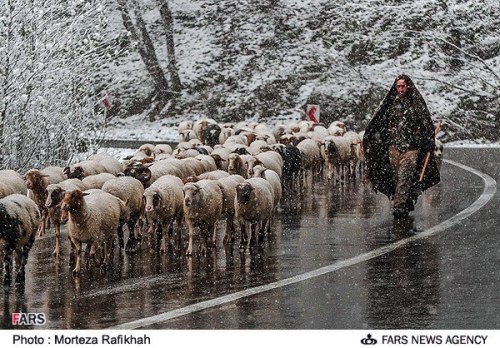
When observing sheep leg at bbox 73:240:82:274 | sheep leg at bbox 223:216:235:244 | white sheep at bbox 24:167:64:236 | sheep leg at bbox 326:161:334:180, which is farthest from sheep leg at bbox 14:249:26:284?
sheep leg at bbox 326:161:334:180

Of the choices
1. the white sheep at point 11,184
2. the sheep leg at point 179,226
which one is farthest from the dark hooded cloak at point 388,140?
the white sheep at point 11,184

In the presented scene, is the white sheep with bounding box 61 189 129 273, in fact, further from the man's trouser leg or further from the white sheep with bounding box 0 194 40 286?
the man's trouser leg

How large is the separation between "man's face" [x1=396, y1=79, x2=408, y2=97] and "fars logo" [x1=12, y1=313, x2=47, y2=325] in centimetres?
A: 811

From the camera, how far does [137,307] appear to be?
34.0ft

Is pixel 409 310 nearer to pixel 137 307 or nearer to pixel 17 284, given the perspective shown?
pixel 137 307

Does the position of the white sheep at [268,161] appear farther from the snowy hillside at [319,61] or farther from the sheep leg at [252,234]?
the snowy hillside at [319,61]

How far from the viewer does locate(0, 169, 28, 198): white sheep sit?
15.5 m

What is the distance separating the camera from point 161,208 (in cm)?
1452

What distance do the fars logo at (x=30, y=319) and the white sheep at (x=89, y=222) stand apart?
2.92 meters

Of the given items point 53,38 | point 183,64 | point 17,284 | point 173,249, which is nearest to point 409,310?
point 17,284

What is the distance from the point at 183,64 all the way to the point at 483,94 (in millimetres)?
14403

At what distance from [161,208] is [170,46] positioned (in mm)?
39235

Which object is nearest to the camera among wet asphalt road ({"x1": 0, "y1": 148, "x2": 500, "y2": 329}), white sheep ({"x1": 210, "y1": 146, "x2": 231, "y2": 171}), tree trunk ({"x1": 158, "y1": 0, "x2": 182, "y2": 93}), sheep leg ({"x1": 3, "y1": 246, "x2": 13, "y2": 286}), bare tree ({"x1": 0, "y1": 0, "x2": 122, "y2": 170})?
wet asphalt road ({"x1": 0, "y1": 148, "x2": 500, "y2": 329})

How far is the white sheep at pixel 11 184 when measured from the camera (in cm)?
1551
